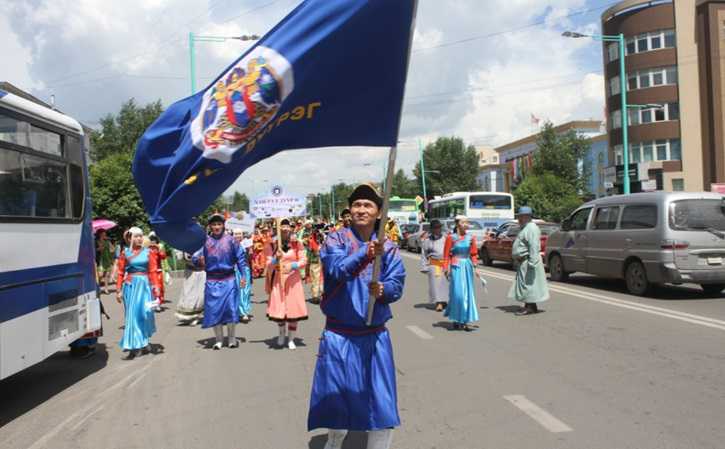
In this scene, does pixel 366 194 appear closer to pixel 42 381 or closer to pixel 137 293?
pixel 42 381

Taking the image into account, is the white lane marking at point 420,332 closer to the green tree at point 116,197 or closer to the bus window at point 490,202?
the green tree at point 116,197

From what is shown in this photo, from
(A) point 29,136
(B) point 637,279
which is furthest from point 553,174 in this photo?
(A) point 29,136

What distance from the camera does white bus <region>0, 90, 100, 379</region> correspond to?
585cm

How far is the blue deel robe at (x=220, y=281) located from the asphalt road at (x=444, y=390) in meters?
0.51

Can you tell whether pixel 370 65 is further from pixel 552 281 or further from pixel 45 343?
pixel 552 281

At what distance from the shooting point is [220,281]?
8625 mm

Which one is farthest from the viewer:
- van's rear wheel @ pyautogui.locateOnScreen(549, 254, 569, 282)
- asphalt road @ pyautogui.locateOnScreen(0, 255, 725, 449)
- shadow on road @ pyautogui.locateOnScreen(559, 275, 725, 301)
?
van's rear wheel @ pyautogui.locateOnScreen(549, 254, 569, 282)

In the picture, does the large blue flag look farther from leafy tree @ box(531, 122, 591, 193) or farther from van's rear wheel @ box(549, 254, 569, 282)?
leafy tree @ box(531, 122, 591, 193)

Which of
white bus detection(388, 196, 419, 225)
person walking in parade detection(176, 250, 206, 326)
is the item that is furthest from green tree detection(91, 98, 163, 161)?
person walking in parade detection(176, 250, 206, 326)

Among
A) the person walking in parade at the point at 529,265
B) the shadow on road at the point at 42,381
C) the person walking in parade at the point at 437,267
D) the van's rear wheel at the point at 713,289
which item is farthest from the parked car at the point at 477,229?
the shadow on road at the point at 42,381

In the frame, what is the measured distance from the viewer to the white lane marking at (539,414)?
4855 mm

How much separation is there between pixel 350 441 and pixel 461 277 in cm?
535

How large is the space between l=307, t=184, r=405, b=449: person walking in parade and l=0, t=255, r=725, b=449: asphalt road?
1.03 m

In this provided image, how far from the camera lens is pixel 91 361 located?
8398 millimetres
